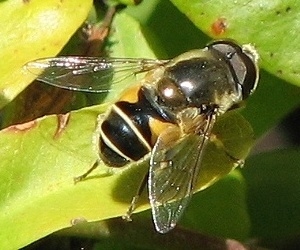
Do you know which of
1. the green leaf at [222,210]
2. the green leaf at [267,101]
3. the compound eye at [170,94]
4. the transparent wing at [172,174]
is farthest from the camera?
the green leaf at [267,101]

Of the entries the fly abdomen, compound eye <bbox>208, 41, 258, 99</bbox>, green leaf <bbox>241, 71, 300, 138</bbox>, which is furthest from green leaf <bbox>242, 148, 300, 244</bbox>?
the fly abdomen

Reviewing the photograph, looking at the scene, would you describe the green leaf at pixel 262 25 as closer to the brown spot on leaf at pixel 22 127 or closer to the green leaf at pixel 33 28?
the green leaf at pixel 33 28

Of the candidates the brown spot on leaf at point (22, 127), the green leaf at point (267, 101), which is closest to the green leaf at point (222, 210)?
the green leaf at point (267, 101)

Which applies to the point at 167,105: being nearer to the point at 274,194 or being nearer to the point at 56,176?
the point at 56,176

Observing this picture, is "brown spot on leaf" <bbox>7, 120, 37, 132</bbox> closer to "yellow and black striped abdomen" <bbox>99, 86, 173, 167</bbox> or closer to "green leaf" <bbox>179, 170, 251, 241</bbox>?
"yellow and black striped abdomen" <bbox>99, 86, 173, 167</bbox>

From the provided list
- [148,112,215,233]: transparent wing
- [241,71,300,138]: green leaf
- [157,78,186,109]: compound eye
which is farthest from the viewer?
[241,71,300,138]: green leaf

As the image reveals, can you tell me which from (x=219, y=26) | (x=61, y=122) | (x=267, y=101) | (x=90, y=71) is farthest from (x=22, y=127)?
(x=267, y=101)
